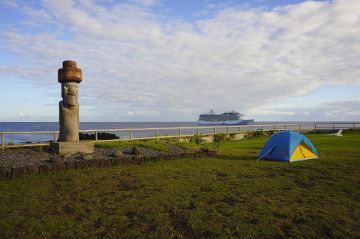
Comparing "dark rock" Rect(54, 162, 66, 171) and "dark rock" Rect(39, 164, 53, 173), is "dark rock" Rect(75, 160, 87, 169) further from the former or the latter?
"dark rock" Rect(39, 164, 53, 173)

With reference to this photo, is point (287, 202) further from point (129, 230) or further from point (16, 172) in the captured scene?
point (16, 172)

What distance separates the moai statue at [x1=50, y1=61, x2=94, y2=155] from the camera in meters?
12.8

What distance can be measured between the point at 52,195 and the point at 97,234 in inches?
110

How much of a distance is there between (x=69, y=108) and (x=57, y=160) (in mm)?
2890

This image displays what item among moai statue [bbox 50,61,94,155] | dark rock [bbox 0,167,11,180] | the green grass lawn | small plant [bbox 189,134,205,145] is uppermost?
moai statue [bbox 50,61,94,155]

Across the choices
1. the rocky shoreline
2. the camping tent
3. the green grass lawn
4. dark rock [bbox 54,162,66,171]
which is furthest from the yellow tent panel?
dark rock [bbox 54,162,66,171]

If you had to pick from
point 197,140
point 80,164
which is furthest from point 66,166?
point 197,140

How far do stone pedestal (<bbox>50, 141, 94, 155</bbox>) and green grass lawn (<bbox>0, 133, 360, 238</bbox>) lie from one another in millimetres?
2819

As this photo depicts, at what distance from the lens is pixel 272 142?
44.8 ft

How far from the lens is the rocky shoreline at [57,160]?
9062 mm

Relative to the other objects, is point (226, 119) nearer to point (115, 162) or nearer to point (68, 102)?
point (68, 102)

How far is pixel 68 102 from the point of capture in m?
12.9

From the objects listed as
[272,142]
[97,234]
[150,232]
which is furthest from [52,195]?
[272,142]

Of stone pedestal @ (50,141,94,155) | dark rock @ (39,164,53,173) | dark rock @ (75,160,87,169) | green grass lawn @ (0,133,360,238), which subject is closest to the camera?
green grass lawn @ (0,133,360,238)
